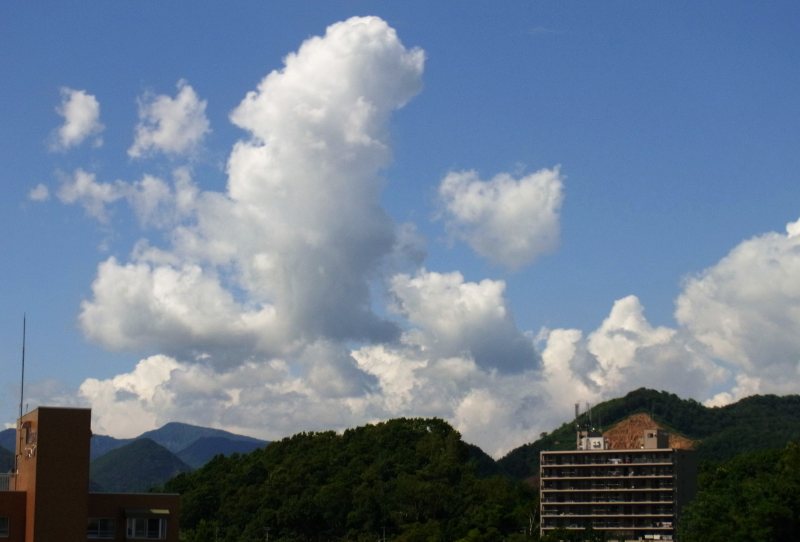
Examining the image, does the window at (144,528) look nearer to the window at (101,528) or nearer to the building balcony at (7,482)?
the window at (101,528)

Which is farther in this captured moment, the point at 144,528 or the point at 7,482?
the point at 7,482

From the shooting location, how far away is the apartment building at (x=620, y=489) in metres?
186

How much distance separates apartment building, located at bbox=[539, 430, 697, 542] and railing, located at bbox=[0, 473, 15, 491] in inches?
4778

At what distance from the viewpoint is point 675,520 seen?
18475 cm

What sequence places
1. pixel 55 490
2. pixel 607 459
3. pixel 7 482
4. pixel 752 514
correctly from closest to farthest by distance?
1. pixel 55 490
2. pixel 7 482
3. pixel 752 514
4. pixel 607 459

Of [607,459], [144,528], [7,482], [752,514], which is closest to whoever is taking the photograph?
[144,528]

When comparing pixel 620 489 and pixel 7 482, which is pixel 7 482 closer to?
pixel 7 482

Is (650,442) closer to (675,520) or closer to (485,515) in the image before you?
(675,520)

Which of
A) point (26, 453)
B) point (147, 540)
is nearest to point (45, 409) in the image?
point (26, 453)

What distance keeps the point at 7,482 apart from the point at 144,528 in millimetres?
9576

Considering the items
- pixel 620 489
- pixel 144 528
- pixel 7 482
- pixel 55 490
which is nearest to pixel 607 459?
pixel 620 489

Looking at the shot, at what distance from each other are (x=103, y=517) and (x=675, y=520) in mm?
132571

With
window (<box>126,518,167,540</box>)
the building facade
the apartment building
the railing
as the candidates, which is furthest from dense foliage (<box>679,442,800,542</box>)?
the railing

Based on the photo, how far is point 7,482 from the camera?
73.2 metres
